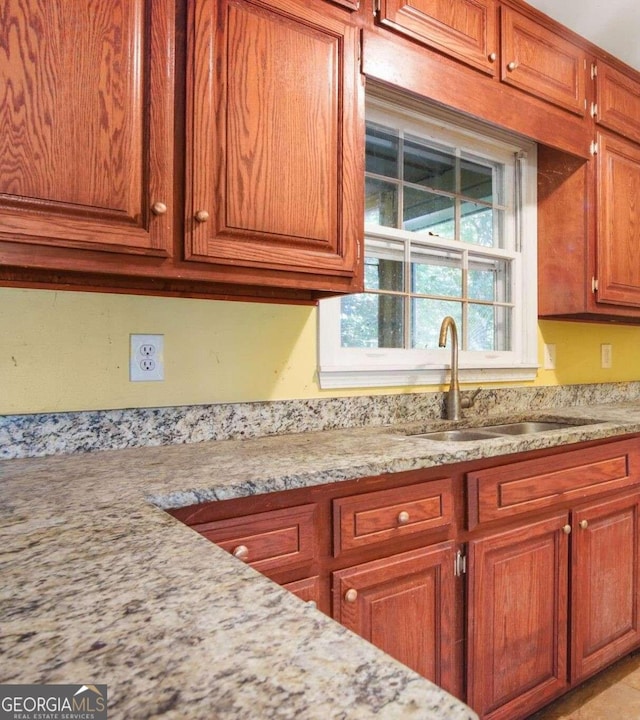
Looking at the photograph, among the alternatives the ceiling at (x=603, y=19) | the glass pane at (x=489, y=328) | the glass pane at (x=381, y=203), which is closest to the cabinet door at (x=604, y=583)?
the glass pane at (x=489, y=328)

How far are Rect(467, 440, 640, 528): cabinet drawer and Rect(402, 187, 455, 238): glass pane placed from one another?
1.05 meters

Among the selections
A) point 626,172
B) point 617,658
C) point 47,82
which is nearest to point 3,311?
point 47,82

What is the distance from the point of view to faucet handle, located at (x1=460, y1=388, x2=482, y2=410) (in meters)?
2.05

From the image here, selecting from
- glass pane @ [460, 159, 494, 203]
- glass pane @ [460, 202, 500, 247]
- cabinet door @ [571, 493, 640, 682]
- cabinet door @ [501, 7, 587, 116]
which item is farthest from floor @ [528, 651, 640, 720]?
cabinet door @ [501, 7, 587, 116]

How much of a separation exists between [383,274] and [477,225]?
0.61 m

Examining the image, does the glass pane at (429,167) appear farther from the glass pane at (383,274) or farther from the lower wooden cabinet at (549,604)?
the lower wooden cabinet at (549,604)

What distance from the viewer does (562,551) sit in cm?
162

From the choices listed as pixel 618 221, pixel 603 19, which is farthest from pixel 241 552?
pixel 603 19

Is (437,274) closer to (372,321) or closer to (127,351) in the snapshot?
(372,321)

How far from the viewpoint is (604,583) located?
1760 millimetres

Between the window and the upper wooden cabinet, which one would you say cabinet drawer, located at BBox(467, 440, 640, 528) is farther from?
the upper wooden cabinet

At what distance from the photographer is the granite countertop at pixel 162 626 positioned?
14.2 inches

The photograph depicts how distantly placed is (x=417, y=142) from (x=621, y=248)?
1.02m

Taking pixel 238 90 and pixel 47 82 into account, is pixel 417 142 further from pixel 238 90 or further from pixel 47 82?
pixel 47 82
